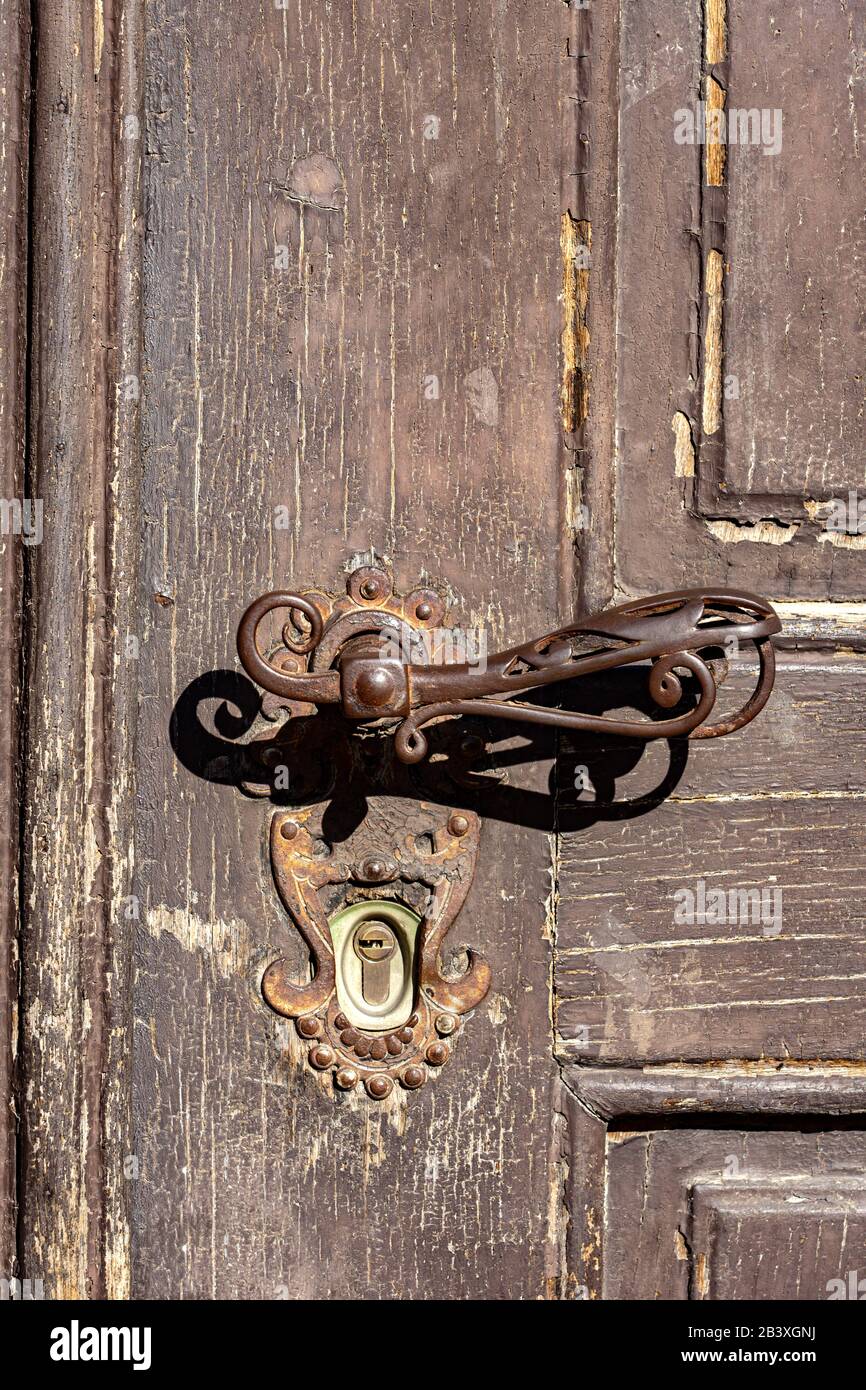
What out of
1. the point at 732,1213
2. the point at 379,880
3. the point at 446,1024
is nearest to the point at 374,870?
the point at 379,880

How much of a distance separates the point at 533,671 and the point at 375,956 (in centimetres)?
22

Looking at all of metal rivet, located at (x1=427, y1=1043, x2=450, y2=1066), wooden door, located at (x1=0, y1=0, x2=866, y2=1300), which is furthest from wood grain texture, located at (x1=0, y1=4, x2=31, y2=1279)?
metal rivet, located at (x1=427, y1=1043, x2=450, y2=1066)

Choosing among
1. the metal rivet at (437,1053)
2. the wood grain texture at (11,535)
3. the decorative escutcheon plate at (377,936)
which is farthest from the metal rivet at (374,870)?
the wood grain texture at (11,535)

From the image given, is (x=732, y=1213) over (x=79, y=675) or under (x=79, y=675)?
under

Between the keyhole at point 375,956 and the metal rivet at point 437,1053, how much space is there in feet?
0.14

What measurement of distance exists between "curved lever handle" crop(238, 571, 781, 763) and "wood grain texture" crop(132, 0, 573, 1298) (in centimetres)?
7

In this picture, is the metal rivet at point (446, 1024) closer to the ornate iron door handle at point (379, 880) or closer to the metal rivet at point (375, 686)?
the ornate iron door handle at point (379, 880)

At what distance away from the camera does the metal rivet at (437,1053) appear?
0.73 m

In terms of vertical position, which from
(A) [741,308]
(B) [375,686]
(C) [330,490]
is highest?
(A) [741,308]

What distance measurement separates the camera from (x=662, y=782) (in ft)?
2.41

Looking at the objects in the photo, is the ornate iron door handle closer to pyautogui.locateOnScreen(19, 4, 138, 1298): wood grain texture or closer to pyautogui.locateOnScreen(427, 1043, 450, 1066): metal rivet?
pyautogui.locateOnScreen(427, 1043, 450, 1066): metal rivet

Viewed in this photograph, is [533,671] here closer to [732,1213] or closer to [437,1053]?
[437,1053]

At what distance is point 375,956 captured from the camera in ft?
2.40

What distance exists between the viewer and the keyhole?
73 centimetres
